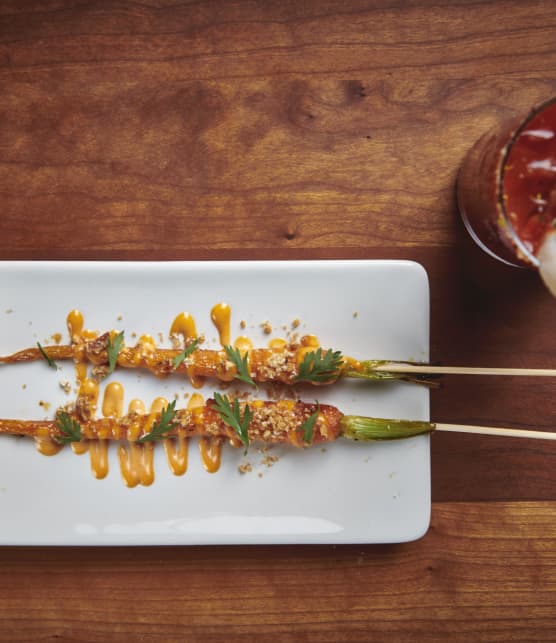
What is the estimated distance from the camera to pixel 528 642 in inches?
62.6

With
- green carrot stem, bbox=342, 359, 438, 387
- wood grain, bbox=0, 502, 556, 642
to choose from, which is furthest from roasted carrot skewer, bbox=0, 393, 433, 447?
wood grain, bbox=0, 502, 556, 642

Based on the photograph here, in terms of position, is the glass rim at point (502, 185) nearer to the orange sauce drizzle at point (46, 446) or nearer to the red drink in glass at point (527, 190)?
the red drink in glass at point (527, 190)

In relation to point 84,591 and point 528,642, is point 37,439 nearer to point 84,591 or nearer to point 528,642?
point 84,591

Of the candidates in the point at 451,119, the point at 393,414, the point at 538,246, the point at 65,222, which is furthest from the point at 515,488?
the point at 65,222

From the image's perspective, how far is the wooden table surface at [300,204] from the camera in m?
1.57

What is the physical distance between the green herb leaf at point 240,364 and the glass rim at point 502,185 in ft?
2.38

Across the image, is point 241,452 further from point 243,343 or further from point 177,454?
point 243,343

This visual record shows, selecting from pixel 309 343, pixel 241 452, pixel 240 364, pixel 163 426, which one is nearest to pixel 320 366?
pixel 309 343

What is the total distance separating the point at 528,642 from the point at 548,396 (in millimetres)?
729

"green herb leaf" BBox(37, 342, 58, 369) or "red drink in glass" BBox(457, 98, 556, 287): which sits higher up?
"red drink in glass" BBox(457, 98, 556, 287)

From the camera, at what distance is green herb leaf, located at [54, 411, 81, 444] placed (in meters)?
1.48

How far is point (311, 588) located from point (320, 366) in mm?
683

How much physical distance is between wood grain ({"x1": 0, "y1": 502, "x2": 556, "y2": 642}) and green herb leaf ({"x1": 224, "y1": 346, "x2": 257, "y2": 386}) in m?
0.53

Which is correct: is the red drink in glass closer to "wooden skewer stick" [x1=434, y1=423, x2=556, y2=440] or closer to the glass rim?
the glass rim
